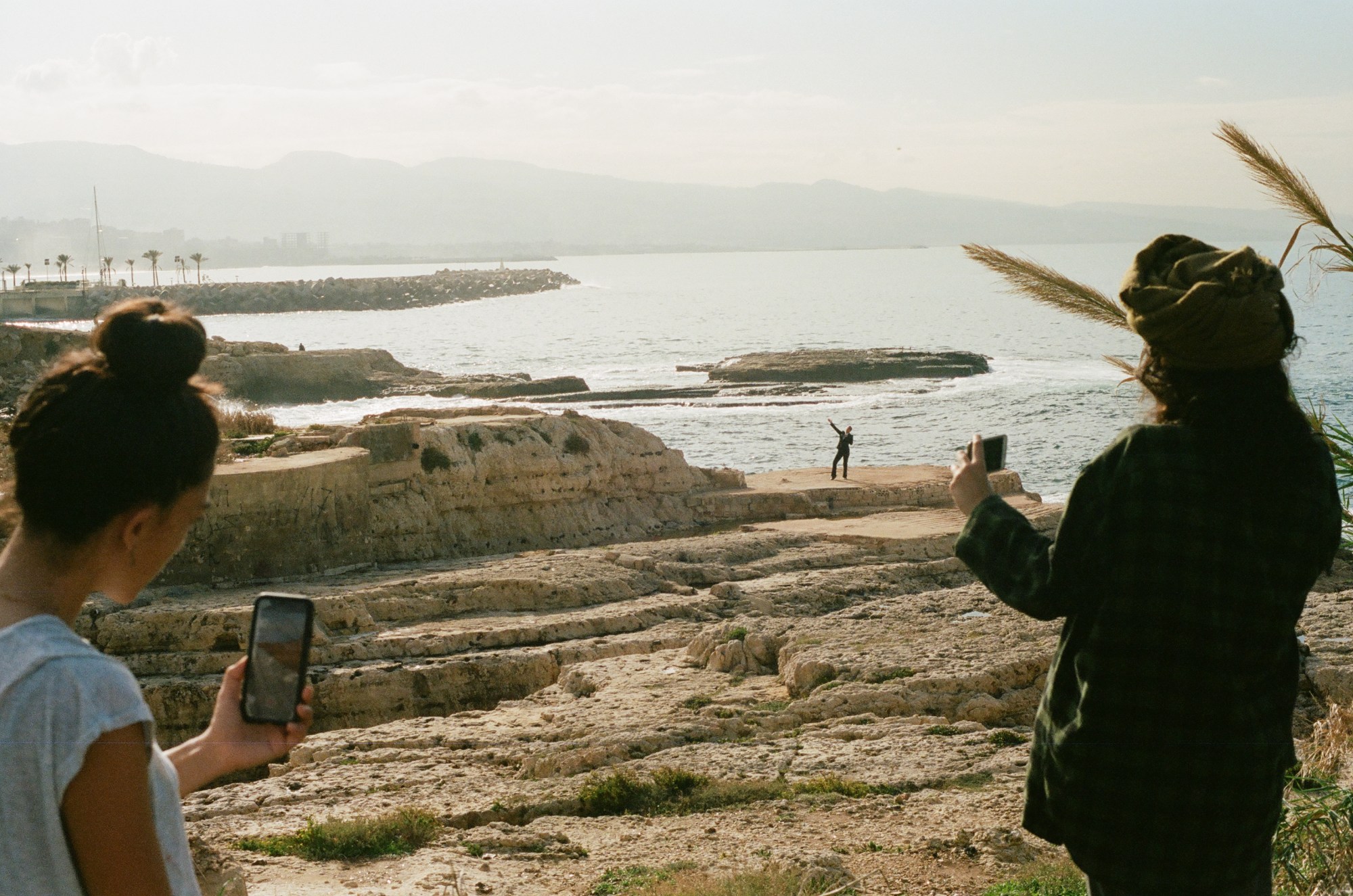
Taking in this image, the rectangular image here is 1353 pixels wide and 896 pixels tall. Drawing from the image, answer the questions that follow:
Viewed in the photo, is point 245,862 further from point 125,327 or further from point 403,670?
point 403,670

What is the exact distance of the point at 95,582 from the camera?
1.88 m

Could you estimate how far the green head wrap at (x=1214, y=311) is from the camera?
102 inches

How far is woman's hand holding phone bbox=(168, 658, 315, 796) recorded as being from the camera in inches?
86.8

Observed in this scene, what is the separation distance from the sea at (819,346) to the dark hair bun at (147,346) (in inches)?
83.1

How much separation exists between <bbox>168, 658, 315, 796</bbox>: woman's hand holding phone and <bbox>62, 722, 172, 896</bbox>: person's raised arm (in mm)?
465

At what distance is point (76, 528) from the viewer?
5.99ft

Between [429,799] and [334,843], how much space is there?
145 centimetres

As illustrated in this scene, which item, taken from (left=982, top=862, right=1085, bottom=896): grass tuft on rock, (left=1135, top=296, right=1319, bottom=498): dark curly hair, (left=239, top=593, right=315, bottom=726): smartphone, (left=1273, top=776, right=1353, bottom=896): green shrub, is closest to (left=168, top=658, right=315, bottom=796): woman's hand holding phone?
(left=239, top=593, right=315, bottom=726): smartphone

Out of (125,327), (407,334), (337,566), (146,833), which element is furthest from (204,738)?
(407,334)

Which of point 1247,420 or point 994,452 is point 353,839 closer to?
point 994,452

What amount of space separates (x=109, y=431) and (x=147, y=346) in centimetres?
14

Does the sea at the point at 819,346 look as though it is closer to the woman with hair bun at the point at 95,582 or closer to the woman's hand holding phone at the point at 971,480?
the woman's hand holding phone at the point at 971,480

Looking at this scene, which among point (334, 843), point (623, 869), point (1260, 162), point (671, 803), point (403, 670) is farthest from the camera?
point (403, 670)

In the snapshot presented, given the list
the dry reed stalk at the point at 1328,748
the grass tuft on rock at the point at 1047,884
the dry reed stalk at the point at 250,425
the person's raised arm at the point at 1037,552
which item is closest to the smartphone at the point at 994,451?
the person's raised arm at the point at 1037,552
